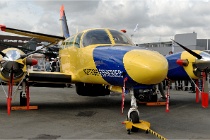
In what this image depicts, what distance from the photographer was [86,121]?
25.4 feet

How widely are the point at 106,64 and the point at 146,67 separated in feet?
5.07

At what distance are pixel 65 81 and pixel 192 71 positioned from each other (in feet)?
15.3

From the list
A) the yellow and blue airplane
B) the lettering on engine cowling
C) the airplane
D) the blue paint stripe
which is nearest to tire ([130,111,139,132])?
the airplane

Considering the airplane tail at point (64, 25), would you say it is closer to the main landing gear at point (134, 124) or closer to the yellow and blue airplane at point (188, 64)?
the yellow and blue airplane at point (188, 64)

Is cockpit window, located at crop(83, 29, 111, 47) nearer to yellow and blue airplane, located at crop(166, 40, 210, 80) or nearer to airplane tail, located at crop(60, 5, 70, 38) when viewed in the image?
yellow and blue airplane, located at crop(166, 40, 210, 80)

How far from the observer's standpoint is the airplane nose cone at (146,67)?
246 inches

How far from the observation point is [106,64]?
24.7 feet

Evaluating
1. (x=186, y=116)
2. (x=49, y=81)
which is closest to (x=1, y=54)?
(x=49, y=81)

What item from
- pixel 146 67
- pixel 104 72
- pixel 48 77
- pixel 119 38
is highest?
pixel 119 38

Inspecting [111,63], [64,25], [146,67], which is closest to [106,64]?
[111,63]

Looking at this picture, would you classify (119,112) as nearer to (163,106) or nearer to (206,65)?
(163,106)

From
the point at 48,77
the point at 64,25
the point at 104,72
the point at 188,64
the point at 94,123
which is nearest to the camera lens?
the point at 94,123

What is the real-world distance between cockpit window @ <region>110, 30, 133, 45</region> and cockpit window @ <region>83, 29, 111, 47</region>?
0.81 feet

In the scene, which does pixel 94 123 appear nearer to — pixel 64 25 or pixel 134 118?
pixel 134 118
